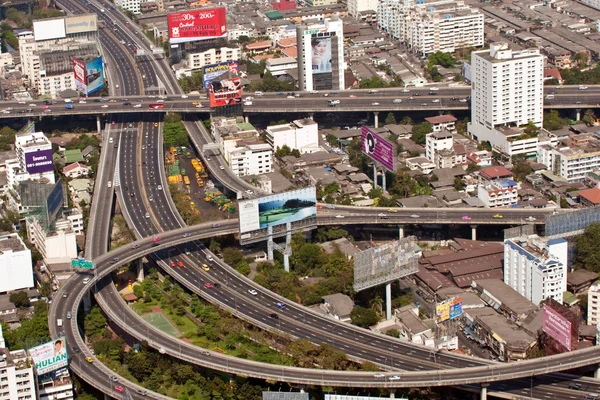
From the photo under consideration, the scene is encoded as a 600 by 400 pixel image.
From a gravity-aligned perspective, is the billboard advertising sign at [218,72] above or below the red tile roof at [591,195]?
above

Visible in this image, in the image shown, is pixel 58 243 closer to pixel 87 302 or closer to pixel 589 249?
pixel 87 302

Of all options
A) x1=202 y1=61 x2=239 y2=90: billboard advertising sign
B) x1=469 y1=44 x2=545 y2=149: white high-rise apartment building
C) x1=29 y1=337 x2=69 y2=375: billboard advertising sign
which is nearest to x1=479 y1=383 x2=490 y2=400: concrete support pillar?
x1=29 y1=337 x2=69 y2=375: billboard advertising sign

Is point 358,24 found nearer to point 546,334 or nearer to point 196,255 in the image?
point 196,255

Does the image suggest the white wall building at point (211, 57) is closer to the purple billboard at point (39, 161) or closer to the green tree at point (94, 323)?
the purple billboard at point (39, 161)

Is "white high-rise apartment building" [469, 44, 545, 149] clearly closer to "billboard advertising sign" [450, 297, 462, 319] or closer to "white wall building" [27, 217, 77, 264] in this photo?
"billboard advertising sign" [450, 297, 462, 319]

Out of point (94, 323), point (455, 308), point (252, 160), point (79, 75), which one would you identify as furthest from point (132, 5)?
point (455, 308)

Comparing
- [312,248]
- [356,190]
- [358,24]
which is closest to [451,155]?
[356,190]

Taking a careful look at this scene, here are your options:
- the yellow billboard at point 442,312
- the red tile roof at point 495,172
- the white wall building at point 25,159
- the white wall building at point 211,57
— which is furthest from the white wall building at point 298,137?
the yellow billboard at point 442,312
